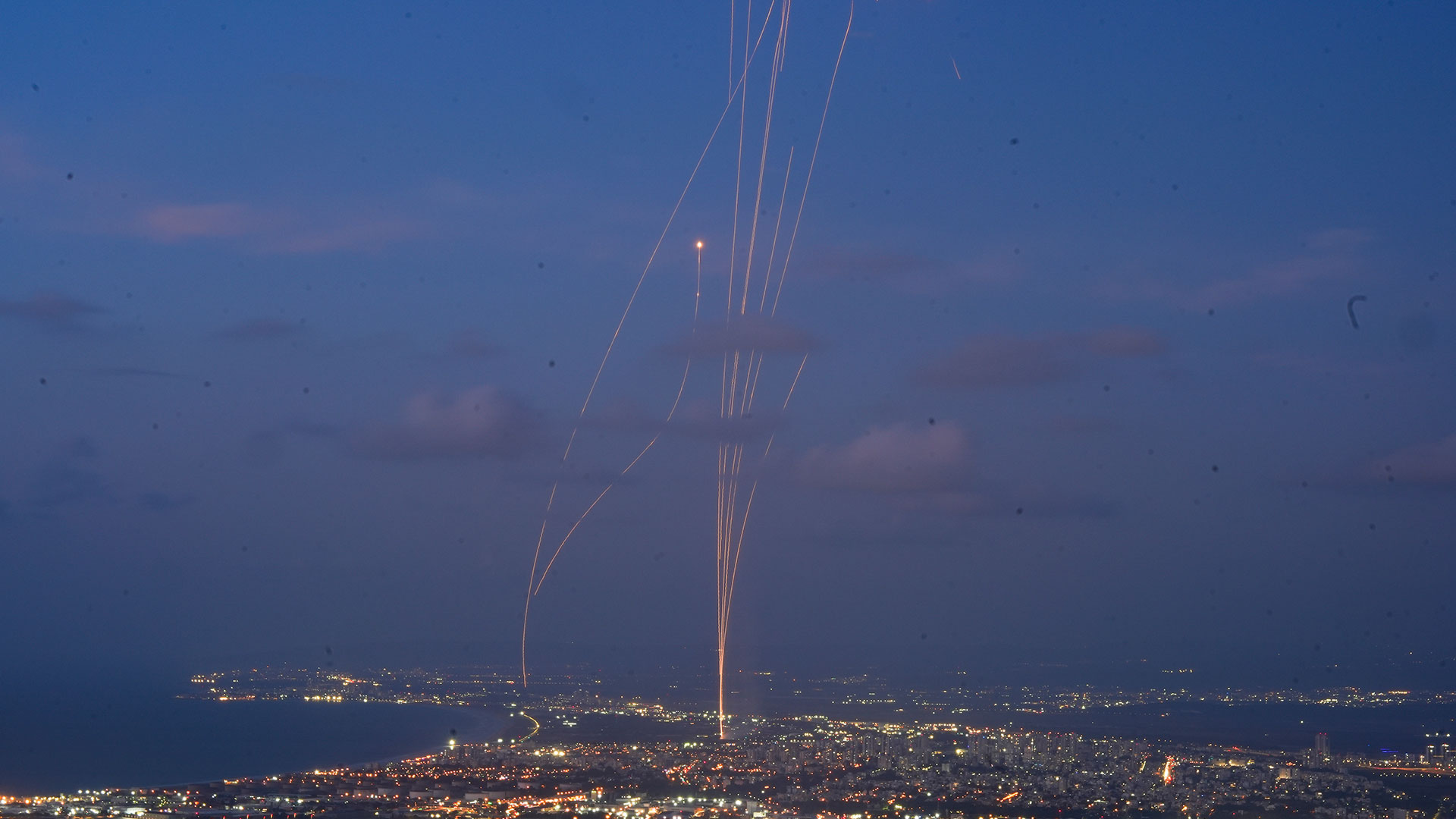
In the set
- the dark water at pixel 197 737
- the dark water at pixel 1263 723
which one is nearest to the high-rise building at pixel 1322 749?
the dark water at pixel 1263 723

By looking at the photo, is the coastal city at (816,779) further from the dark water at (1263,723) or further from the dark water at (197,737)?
the dark water at (197,737)

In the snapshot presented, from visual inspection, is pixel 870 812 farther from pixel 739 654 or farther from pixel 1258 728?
pixel 739 654

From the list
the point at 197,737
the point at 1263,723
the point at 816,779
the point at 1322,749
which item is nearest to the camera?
the point at 816,779

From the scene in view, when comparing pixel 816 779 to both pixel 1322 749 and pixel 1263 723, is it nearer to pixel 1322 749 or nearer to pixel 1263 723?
pixel 1322 749

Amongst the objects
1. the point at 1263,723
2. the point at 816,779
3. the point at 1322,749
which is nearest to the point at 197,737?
the point at 816,779

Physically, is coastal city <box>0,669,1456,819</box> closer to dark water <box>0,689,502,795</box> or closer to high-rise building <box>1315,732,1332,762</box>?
high-rise building <box>1315,732,1332,762</box>

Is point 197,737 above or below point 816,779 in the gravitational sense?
below
